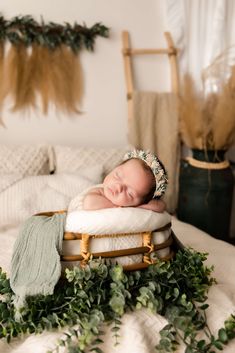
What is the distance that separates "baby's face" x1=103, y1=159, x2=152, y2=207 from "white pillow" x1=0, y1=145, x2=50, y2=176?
1079 mm

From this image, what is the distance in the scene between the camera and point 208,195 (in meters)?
2.54

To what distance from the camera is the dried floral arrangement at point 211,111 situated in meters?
2.43

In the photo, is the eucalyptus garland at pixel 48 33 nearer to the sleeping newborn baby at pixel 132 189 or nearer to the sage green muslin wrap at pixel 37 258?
the sleeping newborn baby at pixel 132 189

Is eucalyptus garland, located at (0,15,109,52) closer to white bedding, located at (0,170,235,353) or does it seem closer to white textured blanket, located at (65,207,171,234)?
white bedding, located at (0,170,235,353)

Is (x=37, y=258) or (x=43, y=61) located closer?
(x=37, y=258)

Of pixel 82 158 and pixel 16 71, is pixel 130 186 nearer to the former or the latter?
pixel 82 158

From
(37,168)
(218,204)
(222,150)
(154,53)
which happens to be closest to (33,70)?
(37,168)

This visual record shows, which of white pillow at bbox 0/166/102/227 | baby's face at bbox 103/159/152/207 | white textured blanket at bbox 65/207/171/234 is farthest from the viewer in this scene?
white pillow at bbox 0/166/102/227

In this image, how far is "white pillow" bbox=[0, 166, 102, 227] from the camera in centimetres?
194

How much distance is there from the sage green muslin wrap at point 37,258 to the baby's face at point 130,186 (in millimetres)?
187

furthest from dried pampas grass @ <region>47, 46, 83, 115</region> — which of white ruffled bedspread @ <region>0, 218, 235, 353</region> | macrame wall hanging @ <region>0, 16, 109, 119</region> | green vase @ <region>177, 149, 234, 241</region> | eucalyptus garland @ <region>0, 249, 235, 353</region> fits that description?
eucalyptus garland @ <region>0, 249, 235, 353</region>

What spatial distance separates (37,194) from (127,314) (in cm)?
107

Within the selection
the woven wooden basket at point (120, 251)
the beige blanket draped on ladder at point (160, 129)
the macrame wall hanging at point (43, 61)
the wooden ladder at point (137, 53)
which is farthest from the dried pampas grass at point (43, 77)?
Result: the woven wooden basket at point (120, 251)

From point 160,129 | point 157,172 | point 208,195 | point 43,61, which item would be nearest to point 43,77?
point 43,61
